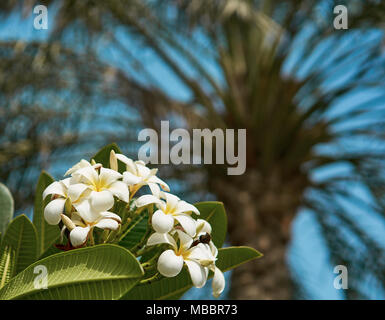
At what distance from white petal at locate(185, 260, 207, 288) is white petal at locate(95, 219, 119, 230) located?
102mm

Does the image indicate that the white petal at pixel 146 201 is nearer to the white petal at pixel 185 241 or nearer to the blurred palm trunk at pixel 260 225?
the white petal at pixel 185 241

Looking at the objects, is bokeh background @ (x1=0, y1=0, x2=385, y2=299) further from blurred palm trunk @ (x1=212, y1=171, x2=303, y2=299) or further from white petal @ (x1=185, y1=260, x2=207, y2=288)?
white petal @ (x1=185, y1=260, x2=207, y2=288)

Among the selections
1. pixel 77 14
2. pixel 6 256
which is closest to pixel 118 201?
pixel 6 256

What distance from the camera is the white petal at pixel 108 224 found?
0.64m

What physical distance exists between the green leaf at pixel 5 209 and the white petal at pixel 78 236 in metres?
0.25

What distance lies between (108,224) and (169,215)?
82 mm

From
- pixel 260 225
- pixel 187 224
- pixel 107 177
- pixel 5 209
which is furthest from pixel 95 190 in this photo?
pixel 260 225

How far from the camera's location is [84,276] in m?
0.60

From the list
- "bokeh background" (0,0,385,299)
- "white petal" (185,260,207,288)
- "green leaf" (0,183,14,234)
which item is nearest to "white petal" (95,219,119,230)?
"white petal" (185,260,207,288)

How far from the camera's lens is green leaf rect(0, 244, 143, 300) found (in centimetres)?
58

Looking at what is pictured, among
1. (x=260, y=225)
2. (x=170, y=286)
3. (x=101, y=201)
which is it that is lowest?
(x=170, y=286)

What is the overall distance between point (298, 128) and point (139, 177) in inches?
120

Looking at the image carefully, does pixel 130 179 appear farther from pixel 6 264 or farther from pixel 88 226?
pixel 6 264

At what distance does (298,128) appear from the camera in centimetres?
365
